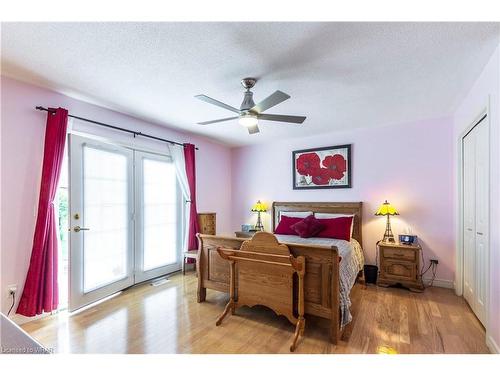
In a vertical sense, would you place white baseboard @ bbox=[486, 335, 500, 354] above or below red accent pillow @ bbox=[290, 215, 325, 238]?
below

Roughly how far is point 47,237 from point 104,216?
651 mm

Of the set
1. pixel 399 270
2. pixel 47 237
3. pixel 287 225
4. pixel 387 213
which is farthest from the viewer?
pixel 287 225

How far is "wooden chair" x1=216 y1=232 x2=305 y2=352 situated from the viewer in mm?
2250

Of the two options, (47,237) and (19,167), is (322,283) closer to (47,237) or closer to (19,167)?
(47,237)

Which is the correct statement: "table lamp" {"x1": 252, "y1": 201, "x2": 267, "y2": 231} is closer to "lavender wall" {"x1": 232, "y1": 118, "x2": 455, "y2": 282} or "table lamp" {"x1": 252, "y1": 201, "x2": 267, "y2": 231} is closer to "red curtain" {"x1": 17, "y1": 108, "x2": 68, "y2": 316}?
"lavender wall" {"x1": 232, "y1": 118, "x2": 455, "y2": 282}

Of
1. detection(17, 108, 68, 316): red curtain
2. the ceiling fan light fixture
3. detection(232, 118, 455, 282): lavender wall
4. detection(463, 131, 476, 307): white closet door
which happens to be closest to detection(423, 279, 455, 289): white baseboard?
detection(232, 118, 455, 282): lavender wall

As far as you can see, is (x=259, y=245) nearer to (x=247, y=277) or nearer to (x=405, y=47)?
(x=247, y=277)

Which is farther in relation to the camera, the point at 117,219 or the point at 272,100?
the point at 117,219

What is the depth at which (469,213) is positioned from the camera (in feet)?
9.02

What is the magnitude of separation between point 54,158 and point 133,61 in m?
1.39

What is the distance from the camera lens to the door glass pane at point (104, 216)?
286 centimetres

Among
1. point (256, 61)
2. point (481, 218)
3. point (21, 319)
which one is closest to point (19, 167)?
point (21, 319)

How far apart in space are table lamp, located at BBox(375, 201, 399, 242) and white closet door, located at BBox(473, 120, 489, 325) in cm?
103
